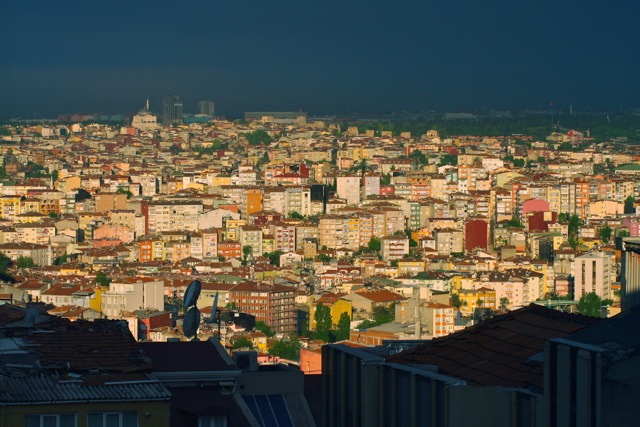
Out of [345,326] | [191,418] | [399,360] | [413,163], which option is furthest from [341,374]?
[413,163]

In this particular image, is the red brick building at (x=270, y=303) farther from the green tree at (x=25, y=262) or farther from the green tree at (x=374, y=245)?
the green tree at (x=374, y=245)

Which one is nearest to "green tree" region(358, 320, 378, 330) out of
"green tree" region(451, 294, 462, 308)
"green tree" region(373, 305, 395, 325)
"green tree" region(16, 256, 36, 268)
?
"green tree" region(373, 305, 395, 325)

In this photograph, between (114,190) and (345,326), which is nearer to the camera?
(345,326)

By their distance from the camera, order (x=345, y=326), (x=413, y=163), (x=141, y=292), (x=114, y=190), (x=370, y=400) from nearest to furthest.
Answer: (x=370, y=400) < (x=345, y=326) < (x=141, y=292) < (x=114, y=190) < (x=413, y=163)

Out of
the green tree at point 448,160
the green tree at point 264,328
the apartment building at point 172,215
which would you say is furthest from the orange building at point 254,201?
the green tree at point 264,328

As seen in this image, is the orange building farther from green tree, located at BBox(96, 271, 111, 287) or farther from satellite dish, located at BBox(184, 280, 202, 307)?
satellite dish, located at BBox(184, 280, 202, 307)

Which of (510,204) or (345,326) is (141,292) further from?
(510,204)
